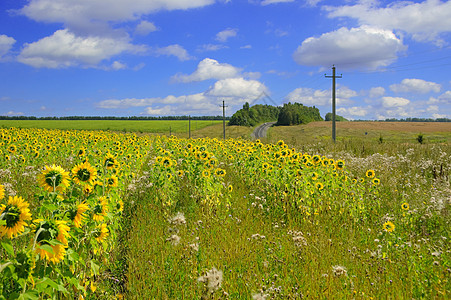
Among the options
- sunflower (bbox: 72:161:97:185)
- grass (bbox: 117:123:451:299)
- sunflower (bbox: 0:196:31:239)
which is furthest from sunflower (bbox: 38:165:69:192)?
grass (bbox: 117:123:451:299)

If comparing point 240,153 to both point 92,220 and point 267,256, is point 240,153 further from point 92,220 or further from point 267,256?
point 92,220

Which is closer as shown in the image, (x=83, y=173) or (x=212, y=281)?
(x=212, y=281)

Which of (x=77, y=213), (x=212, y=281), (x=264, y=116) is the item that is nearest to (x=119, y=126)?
(x=264, y=116)

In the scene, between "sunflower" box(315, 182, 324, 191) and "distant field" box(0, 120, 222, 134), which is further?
"distant field" box(0, 120, 222, 134)

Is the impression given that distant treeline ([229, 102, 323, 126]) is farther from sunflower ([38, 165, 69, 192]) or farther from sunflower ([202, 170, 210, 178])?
sunflower ([38, 165, 69, 192])

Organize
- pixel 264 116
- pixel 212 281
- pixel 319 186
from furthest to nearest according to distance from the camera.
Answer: pixel 264 116
pixel 319 186
pixel 212 281

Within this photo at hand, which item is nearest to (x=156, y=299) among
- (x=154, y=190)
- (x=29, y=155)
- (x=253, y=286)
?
(x=253, y=286)

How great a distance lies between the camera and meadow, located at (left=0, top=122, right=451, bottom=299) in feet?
8.54

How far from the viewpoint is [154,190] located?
285 inches

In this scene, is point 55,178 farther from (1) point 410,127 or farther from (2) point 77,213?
(1) point 410,127

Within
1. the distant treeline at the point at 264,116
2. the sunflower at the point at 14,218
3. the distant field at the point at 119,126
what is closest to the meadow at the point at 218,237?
the sunflower at the point at 14,218

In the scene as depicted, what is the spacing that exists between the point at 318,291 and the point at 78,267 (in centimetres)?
254

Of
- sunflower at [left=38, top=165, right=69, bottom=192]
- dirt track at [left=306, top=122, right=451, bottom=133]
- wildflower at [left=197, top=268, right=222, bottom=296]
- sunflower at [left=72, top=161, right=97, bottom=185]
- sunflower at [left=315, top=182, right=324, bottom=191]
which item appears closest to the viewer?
wildflower at [left=197, top=268, right=222, bottom=296]

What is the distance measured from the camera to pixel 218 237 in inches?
191
